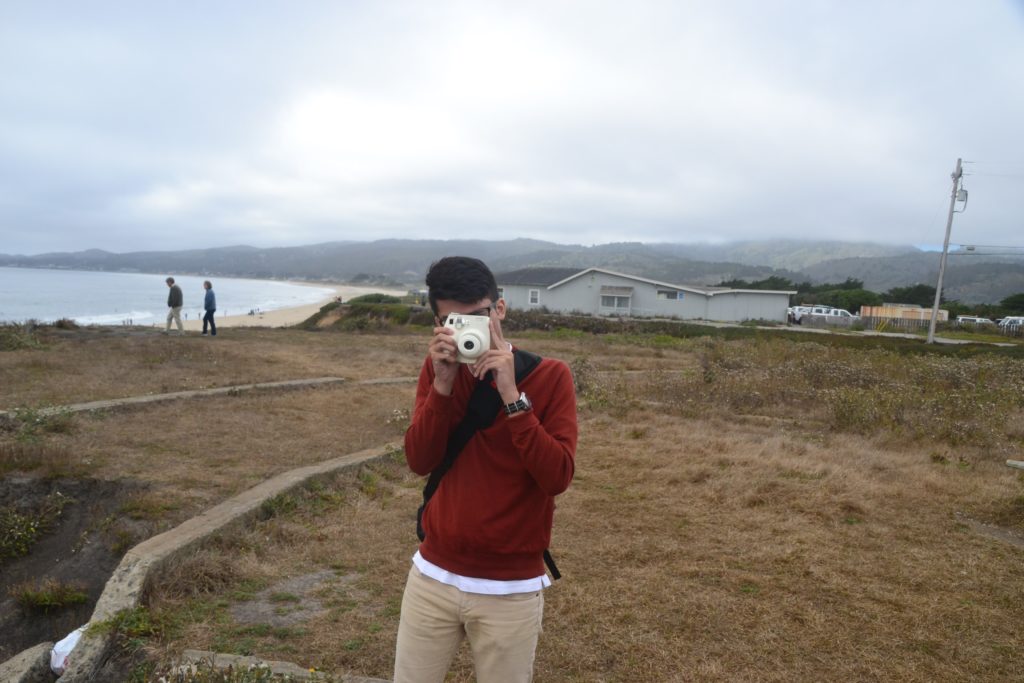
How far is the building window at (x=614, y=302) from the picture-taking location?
4219cm

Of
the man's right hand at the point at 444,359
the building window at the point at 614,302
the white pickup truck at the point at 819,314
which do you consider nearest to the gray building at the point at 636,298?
the building window at the point at 614,302

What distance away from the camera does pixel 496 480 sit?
2.00 meters

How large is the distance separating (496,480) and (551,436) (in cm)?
21

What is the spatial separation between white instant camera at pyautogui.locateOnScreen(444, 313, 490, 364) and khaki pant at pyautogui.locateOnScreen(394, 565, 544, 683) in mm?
702

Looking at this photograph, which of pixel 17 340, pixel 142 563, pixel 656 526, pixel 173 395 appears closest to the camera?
pixel 142 563

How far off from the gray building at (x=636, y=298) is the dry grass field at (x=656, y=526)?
29956mm

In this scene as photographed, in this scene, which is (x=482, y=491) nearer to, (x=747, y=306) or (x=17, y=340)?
(x=17, y=340)

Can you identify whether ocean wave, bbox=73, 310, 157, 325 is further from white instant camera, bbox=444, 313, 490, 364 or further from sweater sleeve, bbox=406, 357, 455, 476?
white instant camera, bbox=444, 313, 490, 364

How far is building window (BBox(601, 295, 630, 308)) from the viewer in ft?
138

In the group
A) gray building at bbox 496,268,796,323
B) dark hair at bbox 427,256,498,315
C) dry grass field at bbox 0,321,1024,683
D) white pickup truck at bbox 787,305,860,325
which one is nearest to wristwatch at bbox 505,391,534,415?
dark hair at bbox 427,256,498,315

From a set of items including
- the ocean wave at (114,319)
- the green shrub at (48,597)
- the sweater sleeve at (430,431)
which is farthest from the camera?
the ocean wave at (114,319)

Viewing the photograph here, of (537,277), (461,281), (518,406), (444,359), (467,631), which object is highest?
(537,277)

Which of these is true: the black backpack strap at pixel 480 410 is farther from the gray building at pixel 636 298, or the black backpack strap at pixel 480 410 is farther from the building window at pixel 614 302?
the building window at pixel 614 302

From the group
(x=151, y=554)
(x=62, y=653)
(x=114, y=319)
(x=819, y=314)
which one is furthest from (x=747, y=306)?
(x=62, y=653)
